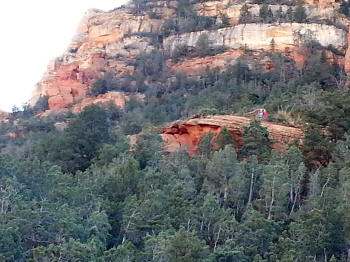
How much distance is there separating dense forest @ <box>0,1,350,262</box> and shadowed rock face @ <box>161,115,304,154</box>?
816 millimetres

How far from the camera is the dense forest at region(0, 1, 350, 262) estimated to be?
73.7ft

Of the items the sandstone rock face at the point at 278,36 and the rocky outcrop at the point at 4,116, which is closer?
the sandstone rock face at the point at 278,36

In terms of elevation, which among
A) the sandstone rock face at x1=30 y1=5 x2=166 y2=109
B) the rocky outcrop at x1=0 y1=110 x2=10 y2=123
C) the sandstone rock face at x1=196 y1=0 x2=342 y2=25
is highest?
the sandstone rock face at x1=196 y1=0 x2=342 y2=25

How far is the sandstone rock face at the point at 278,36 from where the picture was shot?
56188 mm

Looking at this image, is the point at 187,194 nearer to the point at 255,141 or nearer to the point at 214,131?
the point at 255,141

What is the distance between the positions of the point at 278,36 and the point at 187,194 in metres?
31.8

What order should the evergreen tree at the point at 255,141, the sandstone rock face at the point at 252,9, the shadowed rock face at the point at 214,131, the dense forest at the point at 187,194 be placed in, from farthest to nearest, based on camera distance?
the sandstone rock face at the point at 252,9
the shadowed rock face at the point at 214,131
the evergreen tree at the point at 255,141
the dense forest at the point at 187,194

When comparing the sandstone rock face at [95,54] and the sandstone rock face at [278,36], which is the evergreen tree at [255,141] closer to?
the sandstone rock face at [278,36]

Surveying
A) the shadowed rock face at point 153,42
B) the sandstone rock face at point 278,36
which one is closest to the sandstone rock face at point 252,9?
the shadowed rock face at point 153,42

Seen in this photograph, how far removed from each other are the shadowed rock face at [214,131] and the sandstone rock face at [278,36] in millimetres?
20849

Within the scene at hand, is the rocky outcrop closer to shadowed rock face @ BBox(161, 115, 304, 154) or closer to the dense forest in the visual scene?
the dense forest

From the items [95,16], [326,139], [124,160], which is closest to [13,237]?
[124,160]

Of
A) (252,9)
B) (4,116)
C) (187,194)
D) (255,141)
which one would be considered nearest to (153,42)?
(252,9)

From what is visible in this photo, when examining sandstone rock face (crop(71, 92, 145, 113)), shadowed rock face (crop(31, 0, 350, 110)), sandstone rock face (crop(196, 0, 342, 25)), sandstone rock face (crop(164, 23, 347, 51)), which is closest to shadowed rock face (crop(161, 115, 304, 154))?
shadowed rock face (crop(31, 0, 350, 110))
